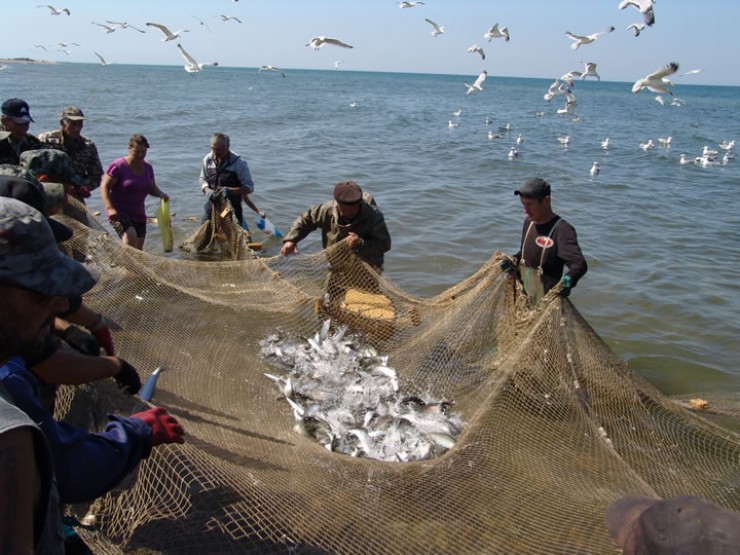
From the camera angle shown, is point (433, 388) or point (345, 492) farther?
point (433, 388)

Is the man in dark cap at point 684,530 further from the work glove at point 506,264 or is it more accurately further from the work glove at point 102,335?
the work glove at point 506,264

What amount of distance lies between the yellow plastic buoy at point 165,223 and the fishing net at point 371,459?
322 cm

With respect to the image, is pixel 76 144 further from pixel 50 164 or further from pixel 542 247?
pixel 542 247

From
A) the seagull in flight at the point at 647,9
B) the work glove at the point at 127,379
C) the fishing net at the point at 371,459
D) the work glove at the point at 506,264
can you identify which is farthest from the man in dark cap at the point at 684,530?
the seagull in flight at the point at 647,9

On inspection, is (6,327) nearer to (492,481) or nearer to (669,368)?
(492,481)

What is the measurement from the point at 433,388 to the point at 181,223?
826 centimetres

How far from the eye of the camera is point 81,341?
10.6ft

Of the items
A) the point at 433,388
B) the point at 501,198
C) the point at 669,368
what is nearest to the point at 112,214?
the point at 433,388

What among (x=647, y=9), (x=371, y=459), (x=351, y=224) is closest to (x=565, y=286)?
(x=371, y=459)

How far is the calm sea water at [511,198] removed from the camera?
8047mm

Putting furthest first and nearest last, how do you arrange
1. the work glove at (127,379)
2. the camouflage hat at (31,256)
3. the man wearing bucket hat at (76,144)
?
the man wearing bucket hat at (76,144) → the work glove at (127,379) → the camouflage hat at (31,256)

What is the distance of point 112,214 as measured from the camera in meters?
7.11

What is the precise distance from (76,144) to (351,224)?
3799mm

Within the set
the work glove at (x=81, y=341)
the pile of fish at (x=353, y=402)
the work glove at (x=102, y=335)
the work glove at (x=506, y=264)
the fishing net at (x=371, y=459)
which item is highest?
the work glove at (x=506, y=264)
